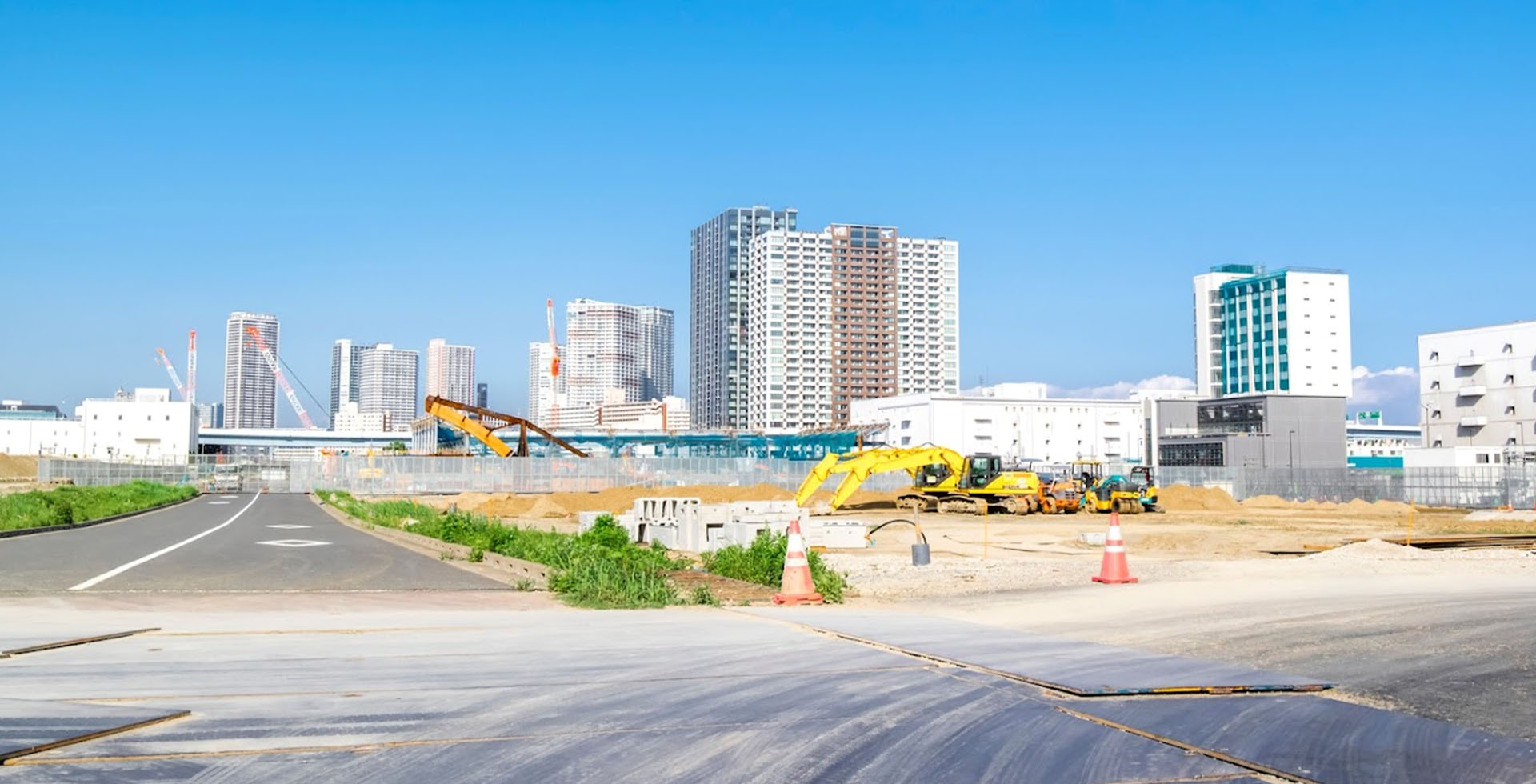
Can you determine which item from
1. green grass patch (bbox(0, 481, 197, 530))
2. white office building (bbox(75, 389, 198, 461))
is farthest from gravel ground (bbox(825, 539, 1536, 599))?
white office building (bbox(75, 389, 198, 461))

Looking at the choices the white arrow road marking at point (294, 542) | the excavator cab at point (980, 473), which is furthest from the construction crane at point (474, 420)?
the white arrow road marking at point (294, 542)

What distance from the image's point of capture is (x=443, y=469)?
2872 inches

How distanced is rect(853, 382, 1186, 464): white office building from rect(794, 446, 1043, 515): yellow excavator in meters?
77.8

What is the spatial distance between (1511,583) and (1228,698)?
12.4 metres

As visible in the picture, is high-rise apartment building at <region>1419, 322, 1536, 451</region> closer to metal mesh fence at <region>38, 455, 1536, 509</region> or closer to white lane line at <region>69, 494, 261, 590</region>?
metal mesh fence at <region>38, 455, 1536, 509</region>

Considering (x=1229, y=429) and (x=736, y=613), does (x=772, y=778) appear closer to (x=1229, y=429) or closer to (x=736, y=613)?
(x=736, y=613)

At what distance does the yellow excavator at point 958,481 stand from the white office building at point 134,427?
119234 mm

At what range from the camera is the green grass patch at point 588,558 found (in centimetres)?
1423

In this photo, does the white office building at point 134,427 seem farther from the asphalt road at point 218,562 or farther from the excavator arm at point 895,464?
the asphalt road at point 218,562

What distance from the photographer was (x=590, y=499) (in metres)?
63.2

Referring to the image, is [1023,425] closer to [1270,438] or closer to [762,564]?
[1270,438]

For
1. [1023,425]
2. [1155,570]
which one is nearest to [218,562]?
[1155,570]

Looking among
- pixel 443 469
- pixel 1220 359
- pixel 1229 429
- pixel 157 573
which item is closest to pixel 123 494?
pixel 443 469

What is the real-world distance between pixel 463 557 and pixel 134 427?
146m
